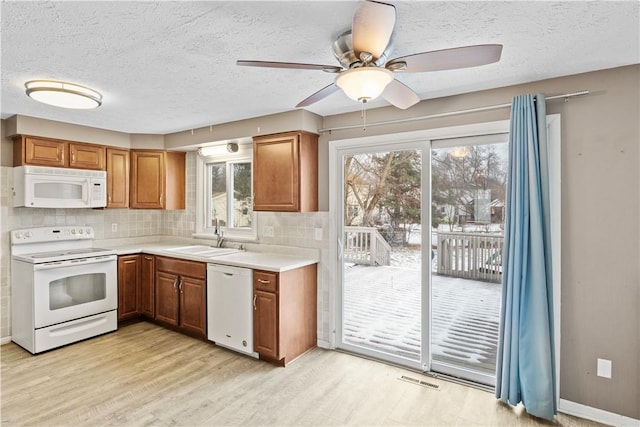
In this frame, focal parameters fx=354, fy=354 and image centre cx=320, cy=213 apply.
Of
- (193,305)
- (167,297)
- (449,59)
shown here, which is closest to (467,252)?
(449,59)

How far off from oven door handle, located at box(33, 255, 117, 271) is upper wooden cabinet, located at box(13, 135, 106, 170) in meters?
1.03

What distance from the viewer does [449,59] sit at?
5.30ft

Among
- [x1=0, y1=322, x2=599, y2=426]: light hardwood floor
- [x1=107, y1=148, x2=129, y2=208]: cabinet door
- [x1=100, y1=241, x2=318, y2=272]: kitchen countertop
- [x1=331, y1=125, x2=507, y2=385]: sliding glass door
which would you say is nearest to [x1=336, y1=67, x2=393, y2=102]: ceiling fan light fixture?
[x1=331, y1=125, x2=507, y2=385]: sliding glass door

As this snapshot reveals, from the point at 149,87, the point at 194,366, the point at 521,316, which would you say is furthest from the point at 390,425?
the point at 149,87

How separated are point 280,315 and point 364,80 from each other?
2179mm

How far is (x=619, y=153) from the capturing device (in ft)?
7.42

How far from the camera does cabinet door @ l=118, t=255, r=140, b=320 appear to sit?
4.07m

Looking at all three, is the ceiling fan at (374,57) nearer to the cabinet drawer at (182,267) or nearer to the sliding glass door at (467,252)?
the sliding glass door at (467,252)

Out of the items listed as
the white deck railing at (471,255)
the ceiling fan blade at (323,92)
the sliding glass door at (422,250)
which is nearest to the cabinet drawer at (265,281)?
the sliding glass door at (422,250)

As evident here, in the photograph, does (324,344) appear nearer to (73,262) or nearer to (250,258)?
(250,258)

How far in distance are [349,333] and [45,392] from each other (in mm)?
2529

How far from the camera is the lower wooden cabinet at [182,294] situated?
3609 millimetres

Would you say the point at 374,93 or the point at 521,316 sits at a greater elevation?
the point at 374,93

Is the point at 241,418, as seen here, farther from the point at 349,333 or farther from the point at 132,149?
the point at 132,149
